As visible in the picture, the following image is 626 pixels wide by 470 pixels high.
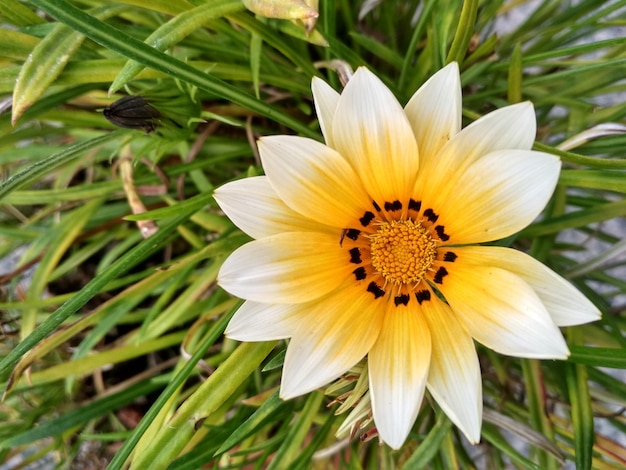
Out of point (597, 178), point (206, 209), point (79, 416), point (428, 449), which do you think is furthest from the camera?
point (206, 209)

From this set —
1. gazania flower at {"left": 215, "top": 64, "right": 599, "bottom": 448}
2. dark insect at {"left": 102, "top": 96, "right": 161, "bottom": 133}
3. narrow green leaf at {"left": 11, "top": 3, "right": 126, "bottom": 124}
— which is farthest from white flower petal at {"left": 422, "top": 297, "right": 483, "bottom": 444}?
narrow green leaf at {"left": 11, "top": 3, "right": 126, "bottom": 124}

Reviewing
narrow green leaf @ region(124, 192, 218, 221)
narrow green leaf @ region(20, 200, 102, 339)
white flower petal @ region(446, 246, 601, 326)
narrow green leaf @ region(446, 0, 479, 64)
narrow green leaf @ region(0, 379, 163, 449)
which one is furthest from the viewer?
narrow green leaf @ region(20, 200, 102, 339)

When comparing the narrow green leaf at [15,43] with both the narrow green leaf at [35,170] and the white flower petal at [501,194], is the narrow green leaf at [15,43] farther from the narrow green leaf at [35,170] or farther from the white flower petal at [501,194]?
the white flower petal at [501,194]

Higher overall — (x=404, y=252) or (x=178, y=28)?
(x=178, y=28)

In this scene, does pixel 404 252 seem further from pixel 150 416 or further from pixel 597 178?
pixel 150 416

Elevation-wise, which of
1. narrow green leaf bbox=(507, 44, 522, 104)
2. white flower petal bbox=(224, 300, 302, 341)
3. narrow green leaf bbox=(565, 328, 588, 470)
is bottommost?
narrow green leaf bbox=(565, 328, 588, 470)

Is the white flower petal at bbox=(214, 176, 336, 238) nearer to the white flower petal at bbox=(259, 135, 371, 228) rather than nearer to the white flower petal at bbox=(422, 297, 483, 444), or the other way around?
the white flower petal at bbox=(259, 135, 371, 228)

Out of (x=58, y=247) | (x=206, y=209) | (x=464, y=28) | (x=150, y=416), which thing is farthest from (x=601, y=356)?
(x=58, y=247)

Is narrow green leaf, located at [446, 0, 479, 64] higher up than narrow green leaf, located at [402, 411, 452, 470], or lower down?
higher up
